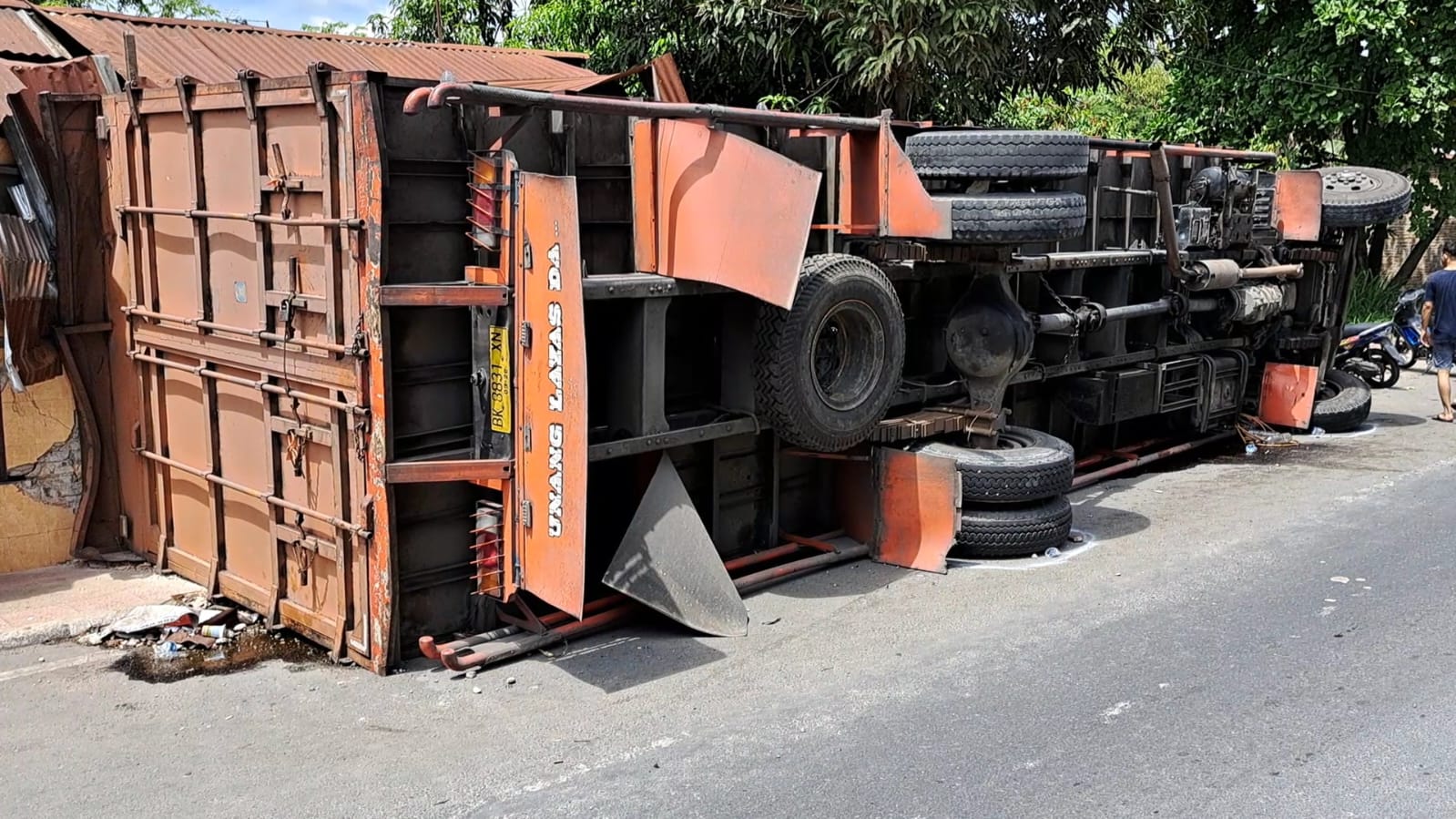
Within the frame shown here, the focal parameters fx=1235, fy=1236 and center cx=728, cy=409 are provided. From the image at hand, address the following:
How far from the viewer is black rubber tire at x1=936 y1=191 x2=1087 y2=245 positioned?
6.79 meters

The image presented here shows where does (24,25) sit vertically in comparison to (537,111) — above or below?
above

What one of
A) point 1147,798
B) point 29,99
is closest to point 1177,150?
point 1147,798

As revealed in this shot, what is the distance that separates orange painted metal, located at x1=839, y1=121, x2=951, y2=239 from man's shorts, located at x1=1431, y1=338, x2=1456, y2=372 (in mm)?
7946

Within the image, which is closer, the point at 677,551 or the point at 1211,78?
the point at 677,551

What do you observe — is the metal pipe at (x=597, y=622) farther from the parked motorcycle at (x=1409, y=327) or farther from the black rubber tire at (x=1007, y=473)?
the parked motorcycle at (x=1409, y=327)

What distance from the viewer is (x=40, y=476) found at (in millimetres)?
7070

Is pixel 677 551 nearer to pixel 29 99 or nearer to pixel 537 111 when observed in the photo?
pixel 537 111

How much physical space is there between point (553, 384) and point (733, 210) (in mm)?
1290

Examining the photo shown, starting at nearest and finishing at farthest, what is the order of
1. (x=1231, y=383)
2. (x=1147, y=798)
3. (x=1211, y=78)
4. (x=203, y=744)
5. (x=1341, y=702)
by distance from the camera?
(x=1147, y=798), (x=203, y=744), (x=1341, y=702), (x=1231, y=383), (x=1211, y=78)

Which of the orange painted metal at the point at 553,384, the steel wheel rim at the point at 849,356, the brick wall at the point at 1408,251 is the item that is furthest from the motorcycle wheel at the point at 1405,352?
the orange painted metal at the point at 553,384

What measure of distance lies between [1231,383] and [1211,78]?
329 inches

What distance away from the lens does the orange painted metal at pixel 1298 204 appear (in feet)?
35.1

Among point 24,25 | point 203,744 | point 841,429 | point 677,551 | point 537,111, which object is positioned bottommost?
point 203,744

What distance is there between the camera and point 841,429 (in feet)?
22.1
